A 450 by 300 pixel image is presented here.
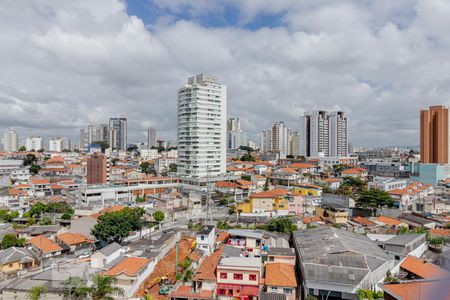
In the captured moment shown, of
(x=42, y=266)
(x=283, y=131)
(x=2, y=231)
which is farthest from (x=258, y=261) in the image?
(x=283, y=131)

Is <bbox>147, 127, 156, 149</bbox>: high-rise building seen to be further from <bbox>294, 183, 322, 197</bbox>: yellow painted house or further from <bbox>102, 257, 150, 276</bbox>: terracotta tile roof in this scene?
<bbox>102, 257, 150, 276</bbox>: terracotta tile roof

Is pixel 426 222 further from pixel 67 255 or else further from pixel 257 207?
pixel 67 255

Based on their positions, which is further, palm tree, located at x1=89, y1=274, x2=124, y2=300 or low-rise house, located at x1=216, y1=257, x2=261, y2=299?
low-rise house, located at x1=216, y1=257, x2=261, y2=299

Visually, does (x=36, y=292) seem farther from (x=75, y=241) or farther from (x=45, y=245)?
(x=75, y=241)

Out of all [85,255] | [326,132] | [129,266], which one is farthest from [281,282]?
[326,132]

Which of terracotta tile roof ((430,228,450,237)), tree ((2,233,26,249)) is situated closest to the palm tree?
tree ((2,233,26,249))
